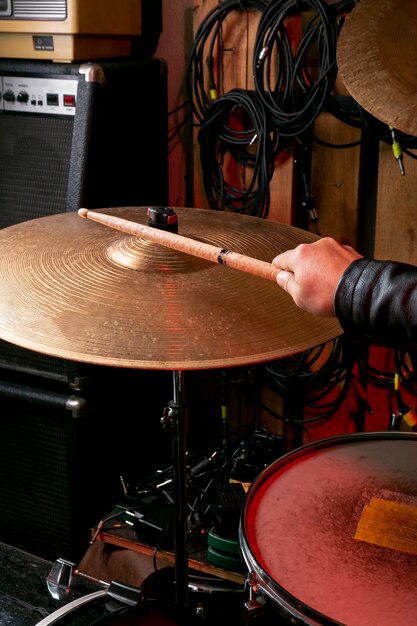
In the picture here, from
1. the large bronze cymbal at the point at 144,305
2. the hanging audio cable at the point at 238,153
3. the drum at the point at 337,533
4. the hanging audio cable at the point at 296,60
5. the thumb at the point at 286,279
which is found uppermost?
the hanging audio cable at the point at 296,60

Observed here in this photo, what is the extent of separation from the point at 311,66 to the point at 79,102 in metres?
0.58

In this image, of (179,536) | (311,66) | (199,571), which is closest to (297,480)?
(179,536)

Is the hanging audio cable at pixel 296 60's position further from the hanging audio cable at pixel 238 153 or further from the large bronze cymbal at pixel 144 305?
the large bronze cymbal at pixel 144 305

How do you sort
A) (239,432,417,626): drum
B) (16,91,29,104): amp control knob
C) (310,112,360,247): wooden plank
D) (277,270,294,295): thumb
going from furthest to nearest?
(310,112,360,247): wooden plank, (16,91,29,104): amp control knob, (277,270,294,295): thumb, (239,432,417,626): drum

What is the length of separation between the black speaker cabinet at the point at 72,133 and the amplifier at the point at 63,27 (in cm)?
3

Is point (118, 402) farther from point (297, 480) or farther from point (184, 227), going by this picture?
point (297, 480)

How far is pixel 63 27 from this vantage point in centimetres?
179

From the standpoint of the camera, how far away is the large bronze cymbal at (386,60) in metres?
1.47

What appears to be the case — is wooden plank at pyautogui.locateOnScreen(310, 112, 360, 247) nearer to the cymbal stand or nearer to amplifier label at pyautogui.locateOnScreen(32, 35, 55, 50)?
amplifier label at pyautogui.locateOnScreen(32, 35, 55, 50)

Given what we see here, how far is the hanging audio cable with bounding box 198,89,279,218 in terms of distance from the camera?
2012mm

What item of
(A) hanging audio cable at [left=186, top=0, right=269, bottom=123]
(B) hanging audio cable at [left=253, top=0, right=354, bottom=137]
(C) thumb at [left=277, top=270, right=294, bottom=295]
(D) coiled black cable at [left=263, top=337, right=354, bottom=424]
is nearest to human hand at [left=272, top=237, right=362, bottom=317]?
(C) thumb at [left=277, top=270, right=294, bottom=295]

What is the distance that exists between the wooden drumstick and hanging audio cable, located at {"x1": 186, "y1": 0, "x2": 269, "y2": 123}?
954 mm

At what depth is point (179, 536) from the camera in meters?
1.41

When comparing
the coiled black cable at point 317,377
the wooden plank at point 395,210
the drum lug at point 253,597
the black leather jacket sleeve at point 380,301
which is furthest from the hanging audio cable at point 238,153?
the drum lug at point 253,597
